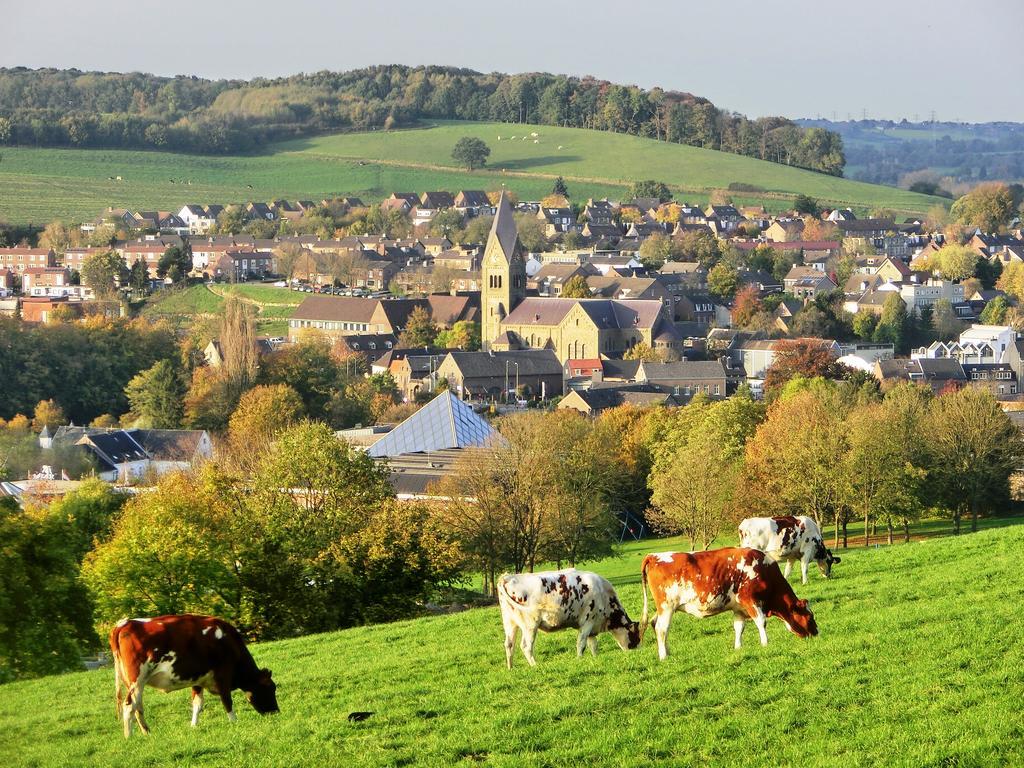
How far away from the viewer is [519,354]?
307 feet

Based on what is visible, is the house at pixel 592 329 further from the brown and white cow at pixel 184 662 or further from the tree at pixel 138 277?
the brown and white cow at pixel 184 662

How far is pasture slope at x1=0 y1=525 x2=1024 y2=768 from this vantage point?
1046 cm

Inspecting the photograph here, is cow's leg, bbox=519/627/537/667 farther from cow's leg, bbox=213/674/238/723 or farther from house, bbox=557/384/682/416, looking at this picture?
house, bbox=557/384/682/416

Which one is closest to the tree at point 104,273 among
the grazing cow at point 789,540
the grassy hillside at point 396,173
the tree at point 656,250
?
the tree at point 656,250

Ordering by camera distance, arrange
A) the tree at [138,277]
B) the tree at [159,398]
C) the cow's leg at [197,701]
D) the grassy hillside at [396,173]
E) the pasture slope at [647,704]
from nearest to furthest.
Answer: the pasture slope at [647,704] < the cow's leg at [197,701] < the tree at [159,398] < the tree at [138,277] < the grassy hillside at [396,173]

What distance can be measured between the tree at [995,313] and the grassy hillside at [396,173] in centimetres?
6642

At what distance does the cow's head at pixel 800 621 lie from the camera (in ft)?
44.3

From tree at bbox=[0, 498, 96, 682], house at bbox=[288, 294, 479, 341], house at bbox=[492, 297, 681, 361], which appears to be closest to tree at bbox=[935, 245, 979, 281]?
house at bbox=[492, 297, 681, 361]

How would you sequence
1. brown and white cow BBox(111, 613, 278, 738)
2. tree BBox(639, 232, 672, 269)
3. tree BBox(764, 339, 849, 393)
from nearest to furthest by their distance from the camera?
1. brown and white cow BBox(111, 613, 278, 738)
2. tree BBox(764, 339, 849, 393)
3. tree BBox(639, 232, 672, 269)

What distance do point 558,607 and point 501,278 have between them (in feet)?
302

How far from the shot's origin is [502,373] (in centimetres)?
9031

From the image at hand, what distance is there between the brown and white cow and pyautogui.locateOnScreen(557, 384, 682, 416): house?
59657 mm

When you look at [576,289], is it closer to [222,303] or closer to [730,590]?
[222,303]

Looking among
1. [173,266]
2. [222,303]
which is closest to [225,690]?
[222,303]
